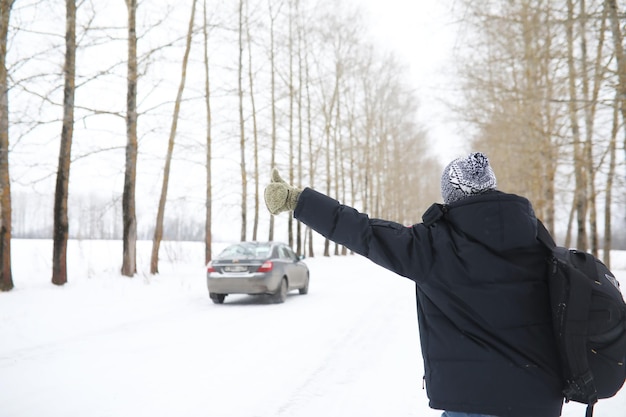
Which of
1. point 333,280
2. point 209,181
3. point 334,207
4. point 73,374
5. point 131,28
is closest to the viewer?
point 334,207

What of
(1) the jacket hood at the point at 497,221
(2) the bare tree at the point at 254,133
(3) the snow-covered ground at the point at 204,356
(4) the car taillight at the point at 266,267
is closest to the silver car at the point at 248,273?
(4) the car taillight at the point at 266,267

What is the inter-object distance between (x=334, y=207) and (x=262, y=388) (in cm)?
364

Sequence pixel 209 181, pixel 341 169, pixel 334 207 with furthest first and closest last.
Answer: pixel 341 169 < pixel 209 181 < pixel 334 207

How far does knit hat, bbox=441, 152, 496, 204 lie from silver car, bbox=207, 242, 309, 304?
31.5ft

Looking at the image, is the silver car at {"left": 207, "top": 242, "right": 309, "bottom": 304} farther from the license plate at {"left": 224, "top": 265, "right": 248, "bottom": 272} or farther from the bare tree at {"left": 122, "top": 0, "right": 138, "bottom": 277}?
the bare tree at {"left": 122, "top": 0, "right": 138, "bottom": 277}

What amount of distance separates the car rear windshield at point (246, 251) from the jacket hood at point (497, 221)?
33.1 feet

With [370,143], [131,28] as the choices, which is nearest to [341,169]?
[370,143]

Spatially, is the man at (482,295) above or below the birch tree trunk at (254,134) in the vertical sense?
below

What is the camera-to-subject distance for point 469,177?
220 cm

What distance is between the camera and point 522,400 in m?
2.01

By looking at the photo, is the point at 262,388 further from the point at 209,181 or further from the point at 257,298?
the point at 209,181

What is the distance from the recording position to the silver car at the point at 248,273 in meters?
11.5

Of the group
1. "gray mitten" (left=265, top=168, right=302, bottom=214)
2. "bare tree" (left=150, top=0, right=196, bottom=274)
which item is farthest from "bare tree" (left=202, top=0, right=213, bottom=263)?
"gray mitten" (left=265, top=168, right=302, bottom=214)

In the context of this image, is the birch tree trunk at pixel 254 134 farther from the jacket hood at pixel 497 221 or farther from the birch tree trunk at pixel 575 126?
the jacket hood at pixel 497 221
